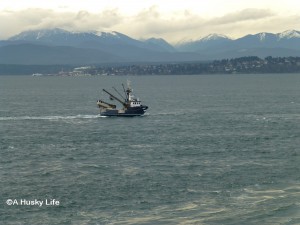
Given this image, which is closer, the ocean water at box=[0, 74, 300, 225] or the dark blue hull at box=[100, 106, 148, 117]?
the ocean water at box=[0, 74, 300, 225]

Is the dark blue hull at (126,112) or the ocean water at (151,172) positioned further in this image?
the dark blue hull at (126,112)

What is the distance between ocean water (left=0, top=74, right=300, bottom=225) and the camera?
190 ft

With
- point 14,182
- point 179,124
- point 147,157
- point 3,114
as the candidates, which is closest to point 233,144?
point 147,157

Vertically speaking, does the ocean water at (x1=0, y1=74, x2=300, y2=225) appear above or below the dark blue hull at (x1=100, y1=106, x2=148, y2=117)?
below

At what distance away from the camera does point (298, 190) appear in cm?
6519

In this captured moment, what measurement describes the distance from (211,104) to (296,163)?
98047mm

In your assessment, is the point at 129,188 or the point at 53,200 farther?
the point at 129,188

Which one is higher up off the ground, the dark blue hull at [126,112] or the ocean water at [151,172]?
the dark blue hull at [126,112]

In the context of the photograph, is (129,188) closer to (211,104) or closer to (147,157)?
(147,157)

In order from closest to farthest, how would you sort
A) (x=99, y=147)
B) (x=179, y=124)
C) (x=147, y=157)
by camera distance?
(x=147, y=157)
(x=99, y=147)
(x=179, y=124)

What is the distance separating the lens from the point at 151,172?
74.6 m

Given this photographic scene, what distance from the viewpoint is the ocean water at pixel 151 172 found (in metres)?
58.0

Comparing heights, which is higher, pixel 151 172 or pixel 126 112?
pixel 126 112

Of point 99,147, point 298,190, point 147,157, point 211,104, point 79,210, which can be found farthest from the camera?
point 211,104
